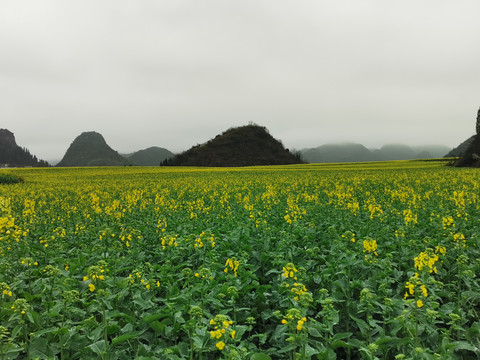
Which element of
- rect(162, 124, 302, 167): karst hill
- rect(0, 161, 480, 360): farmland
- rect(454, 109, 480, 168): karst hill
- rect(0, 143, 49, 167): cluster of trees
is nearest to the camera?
rect(0, 161, 480, 360): farmland

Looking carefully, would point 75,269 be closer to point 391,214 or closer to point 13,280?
point 13,280

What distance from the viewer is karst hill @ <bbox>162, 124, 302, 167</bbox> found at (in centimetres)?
8975

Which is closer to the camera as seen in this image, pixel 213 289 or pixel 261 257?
pixel 213 289

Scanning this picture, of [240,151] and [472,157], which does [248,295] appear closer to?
[472,157]

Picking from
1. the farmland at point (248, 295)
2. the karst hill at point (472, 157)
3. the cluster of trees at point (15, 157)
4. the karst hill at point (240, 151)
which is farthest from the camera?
the cluster of trees at point (15, 157)

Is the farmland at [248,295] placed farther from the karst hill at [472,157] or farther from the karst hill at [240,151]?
the karst hill at [240,151]

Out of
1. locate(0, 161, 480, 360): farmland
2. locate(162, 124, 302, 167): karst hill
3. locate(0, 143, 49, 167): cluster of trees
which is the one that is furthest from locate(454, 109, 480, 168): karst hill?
locate(0, 143, 49, 167): cluster of trees

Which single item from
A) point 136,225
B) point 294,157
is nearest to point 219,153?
point 294,157

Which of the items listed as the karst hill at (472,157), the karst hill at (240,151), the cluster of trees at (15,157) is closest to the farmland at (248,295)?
the karst hill at (472,157)

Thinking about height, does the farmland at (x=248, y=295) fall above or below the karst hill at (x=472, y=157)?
below

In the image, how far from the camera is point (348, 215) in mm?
8836

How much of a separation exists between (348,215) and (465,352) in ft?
18.5

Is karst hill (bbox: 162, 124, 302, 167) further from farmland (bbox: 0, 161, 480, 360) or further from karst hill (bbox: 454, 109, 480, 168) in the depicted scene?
farmland (bbox: 0, 161, 480, 360)

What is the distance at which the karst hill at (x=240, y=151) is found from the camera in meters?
89.8
